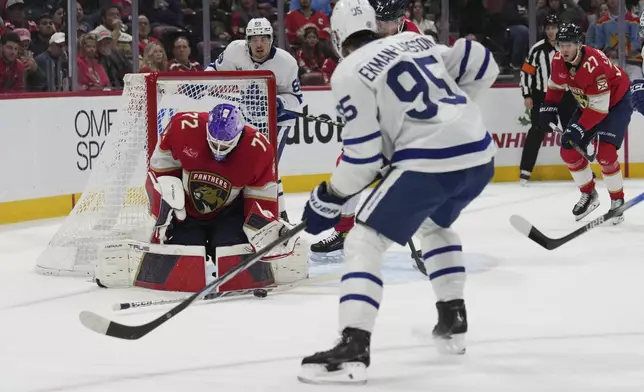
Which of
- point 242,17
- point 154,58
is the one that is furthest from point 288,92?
point 242,17

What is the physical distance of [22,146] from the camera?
657cm

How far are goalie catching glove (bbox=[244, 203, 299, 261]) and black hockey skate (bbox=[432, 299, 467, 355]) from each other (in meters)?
1.13

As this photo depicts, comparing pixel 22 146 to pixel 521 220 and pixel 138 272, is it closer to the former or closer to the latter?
pixel 138 272

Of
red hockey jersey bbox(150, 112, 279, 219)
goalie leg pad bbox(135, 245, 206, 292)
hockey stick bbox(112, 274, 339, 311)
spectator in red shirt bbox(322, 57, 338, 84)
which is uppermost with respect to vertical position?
spectator in red shirt bbox(322, 57, 338, 84)

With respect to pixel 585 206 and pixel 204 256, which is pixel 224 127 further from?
pixel 585 206

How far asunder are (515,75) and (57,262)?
500 centimetres

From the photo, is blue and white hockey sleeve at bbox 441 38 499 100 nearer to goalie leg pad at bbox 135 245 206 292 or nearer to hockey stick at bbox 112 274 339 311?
hockey stick at bbox 112 274 339 311

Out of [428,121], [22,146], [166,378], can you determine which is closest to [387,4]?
[428,121]

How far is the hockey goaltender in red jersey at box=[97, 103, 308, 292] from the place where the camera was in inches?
168

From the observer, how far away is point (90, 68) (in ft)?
23.8

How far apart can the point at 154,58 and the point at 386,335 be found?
4.53m

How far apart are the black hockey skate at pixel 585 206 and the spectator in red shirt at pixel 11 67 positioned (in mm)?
3327

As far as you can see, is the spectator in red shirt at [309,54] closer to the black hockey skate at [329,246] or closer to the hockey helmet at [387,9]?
the black hockey skate at [329,246]

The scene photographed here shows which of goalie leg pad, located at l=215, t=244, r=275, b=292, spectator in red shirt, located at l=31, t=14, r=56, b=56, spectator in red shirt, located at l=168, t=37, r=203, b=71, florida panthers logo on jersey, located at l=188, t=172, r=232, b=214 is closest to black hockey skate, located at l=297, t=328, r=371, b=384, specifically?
goalie leg pad, located at l=215, t=244, r=275, b=292
